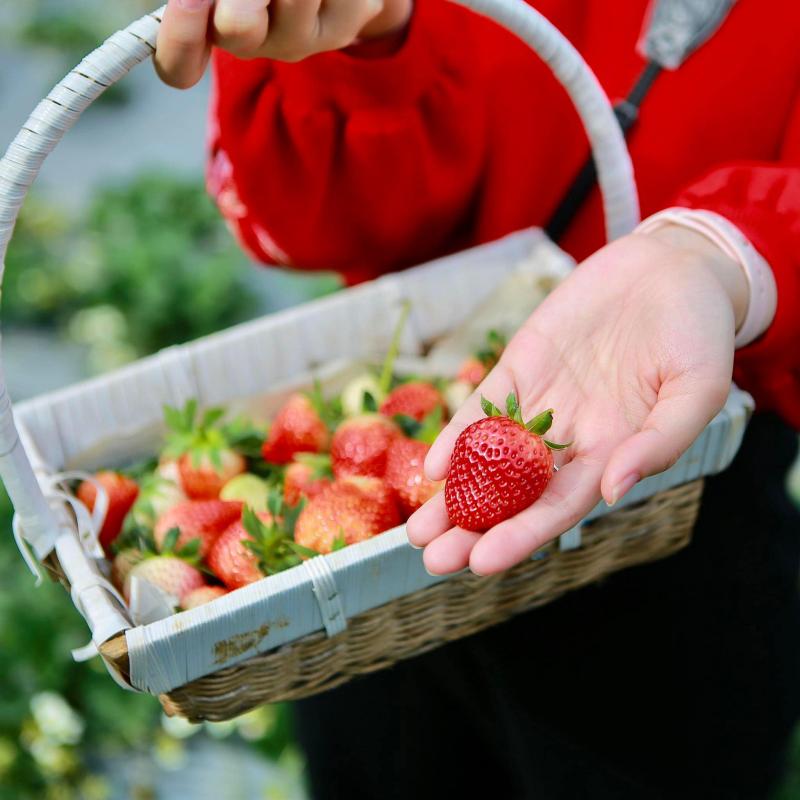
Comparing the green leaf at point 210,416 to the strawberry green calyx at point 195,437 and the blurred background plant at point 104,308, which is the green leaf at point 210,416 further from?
the blurred background plant at point 104,308

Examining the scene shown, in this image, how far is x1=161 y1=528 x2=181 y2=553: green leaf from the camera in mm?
894

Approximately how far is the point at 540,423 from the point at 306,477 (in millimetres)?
301

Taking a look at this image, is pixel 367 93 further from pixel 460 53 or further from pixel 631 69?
pixel 631 69

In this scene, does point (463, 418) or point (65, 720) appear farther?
point (65, 720)

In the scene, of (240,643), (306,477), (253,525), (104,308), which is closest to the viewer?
(240,643)

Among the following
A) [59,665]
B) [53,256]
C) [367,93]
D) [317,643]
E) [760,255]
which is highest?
[367,93]

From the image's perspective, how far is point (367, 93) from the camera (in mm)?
971

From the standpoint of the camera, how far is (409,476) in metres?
0.91

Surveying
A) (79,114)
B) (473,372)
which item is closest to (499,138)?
(473,372)

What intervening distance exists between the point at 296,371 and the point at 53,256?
168 centimetres

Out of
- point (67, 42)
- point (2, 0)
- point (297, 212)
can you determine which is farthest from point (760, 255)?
point (2, 0)

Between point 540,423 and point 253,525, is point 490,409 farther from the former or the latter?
point 253,525

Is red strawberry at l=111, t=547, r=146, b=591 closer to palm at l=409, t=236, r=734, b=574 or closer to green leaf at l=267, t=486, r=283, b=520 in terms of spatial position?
green leaf at l=267, t=486, r=283, b=520

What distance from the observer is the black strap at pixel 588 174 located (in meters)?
0.94
